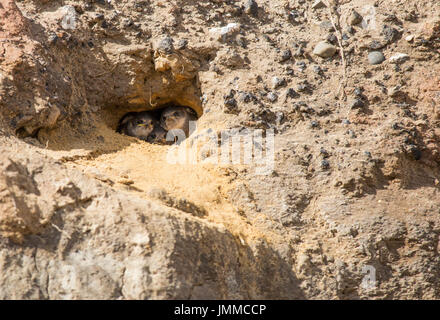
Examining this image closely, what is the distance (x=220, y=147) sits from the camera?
4613 millimetres

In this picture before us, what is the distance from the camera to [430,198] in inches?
172

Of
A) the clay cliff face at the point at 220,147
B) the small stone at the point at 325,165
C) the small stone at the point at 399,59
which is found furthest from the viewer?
the small stone at the point at 399,59

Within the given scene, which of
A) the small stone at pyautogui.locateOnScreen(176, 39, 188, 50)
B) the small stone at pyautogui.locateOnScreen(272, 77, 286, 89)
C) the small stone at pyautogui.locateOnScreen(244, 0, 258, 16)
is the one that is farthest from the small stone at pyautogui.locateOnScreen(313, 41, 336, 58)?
the small stone at pyautogui.locateOnScreen(176, 39, 188, 50)

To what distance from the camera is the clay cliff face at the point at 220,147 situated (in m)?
3.37

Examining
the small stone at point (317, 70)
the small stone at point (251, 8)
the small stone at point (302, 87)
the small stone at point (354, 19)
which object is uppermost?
the small stone at point (251, 8)

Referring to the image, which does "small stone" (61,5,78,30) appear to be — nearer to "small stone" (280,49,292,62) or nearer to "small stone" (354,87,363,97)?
"small stone" (280,49,292,62)

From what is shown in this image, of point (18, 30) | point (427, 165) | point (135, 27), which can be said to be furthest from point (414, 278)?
point (18, 30)

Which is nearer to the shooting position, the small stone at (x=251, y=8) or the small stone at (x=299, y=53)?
the small stone at (x=299, y=53)

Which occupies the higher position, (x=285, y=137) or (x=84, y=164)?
(x=285, y=137)

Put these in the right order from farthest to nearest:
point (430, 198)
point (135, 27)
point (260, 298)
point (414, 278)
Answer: point (135, 27) < point (430, 198) < point (414, 278) < point (260, 298)

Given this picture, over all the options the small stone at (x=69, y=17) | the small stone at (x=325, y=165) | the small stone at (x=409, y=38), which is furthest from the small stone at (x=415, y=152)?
the small stone at (x=69, y=17)

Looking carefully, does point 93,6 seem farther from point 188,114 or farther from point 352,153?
point 352,153

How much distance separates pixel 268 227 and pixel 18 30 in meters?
2.35

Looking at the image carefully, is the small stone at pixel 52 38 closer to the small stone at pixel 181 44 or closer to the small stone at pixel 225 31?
the small stone at pixel 181 44
